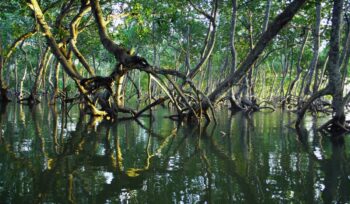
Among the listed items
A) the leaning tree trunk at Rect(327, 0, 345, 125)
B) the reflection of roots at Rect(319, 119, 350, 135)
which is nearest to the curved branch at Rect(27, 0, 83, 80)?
the leaning tree trunk at Rect(327, 0, 345, 125)

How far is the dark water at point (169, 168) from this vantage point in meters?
4.76

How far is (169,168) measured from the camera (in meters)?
6.25

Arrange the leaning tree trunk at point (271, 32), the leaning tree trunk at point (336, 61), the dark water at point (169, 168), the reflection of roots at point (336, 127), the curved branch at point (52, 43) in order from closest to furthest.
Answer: the dark water at point (169, 168) < the leaning tree trunk at point (271, 32) < the leaning tree trunk at point (336, 61) < the reflection of roots at point (336, 127) < the curved branch at point (52, 43)

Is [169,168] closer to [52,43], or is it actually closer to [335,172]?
[335,172]

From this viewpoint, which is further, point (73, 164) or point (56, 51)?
point (56, 51)

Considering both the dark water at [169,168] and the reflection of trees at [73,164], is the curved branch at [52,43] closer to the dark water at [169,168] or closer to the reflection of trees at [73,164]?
the dark water at [169,168]

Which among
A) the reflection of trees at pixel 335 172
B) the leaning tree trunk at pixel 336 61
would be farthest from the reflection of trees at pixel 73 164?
the leaning tree trunk at pixel 336 61

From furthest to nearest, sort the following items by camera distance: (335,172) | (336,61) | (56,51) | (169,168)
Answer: (56,51) → (336,61) → (169,168) → (335,172)

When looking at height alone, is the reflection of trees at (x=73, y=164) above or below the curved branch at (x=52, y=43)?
below

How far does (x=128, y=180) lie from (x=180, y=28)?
24831mm

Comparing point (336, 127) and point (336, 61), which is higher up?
point (336, 61)

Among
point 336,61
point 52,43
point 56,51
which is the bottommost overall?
point 336,61

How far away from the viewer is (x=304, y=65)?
36844mm

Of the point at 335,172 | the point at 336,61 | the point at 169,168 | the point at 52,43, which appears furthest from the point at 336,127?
Answer: the point at 52,43
